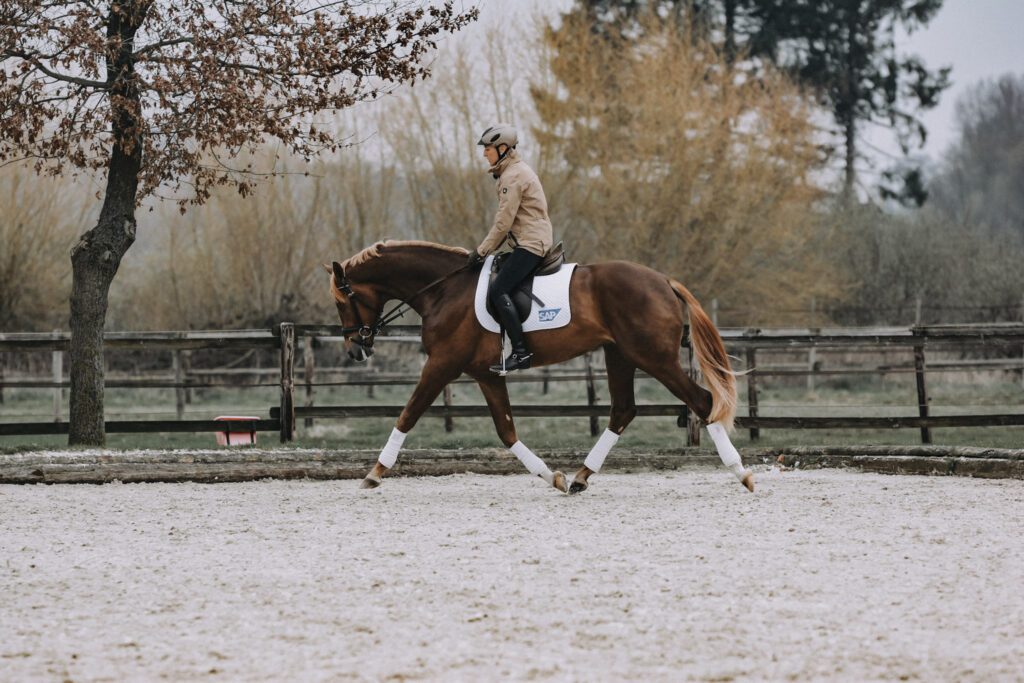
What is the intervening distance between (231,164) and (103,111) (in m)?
15.5

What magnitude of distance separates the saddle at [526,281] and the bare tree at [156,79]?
12.8 feet

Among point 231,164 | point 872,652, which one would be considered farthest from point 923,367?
point 231,164

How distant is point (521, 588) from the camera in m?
5.47

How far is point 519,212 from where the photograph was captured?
341 inches

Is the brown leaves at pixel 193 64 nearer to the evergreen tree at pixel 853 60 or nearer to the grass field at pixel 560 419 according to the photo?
the grass field at pixel 560 419

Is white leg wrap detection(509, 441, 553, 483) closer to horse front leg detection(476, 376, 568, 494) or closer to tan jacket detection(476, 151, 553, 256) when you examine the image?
horse front leg detection(476, 376, 568, 494)

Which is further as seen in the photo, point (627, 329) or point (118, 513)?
point (627, 329)

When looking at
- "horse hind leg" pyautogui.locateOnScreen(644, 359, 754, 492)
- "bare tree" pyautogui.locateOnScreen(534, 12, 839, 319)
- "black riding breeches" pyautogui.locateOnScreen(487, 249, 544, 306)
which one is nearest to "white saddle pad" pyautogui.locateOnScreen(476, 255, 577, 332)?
"black riding breeches" pyautogui.locateOnScreen(487, 249, 544, 306)

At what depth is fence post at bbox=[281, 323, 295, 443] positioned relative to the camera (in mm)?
12992

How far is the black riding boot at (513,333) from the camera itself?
856cm

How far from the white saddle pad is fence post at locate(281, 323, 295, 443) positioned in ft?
15.1

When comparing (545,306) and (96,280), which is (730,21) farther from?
(545,306)

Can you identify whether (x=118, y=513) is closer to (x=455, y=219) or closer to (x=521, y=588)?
(x=521, y=588)

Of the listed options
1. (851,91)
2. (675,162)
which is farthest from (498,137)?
(851,91)
